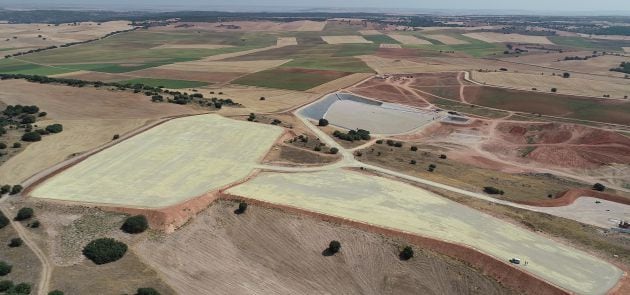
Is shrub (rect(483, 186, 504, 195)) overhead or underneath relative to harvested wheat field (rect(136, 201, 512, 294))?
underneath

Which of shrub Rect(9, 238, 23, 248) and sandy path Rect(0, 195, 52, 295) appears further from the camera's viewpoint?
shrub Rect(9, 238, 23, 248)

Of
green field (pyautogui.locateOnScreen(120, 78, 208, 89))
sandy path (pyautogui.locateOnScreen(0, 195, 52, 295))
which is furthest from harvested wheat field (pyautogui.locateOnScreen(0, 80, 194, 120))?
sandy path (pyautogui.locateOnScreen(0, 195, 52, 295))

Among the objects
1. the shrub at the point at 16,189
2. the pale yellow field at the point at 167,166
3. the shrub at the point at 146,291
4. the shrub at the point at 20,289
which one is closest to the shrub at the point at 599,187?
the pale yellow field at the point at 167,166

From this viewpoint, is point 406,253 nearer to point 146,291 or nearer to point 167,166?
point 146,291

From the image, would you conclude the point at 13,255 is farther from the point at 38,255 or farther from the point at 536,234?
the point at 536,234

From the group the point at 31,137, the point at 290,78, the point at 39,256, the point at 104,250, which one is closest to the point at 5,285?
the point at 39,256

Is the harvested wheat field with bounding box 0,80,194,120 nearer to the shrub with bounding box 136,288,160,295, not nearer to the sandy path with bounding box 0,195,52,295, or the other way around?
the sandy path with bounding box 0,195,52,295
